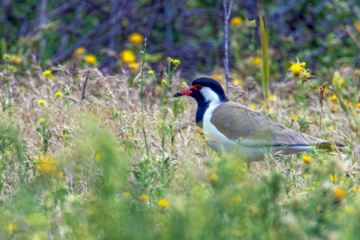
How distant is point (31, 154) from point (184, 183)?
144cm

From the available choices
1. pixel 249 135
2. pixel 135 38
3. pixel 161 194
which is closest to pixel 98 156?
pixel 161 194

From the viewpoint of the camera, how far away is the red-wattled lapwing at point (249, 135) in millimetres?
3773

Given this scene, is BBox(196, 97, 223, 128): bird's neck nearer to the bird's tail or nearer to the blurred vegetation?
the blurred vegetation

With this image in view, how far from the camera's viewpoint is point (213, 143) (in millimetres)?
3867

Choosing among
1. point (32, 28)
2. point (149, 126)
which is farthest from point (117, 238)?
point (32, 28)

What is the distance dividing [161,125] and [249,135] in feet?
2.29

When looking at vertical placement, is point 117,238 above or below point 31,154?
above

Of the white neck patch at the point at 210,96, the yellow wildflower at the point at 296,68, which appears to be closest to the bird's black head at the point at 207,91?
the white neck patch at the point at 210,96

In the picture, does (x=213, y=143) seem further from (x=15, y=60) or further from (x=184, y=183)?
(x=15, y=60)

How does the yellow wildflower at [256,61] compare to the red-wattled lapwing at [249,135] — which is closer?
the red-wattled lapwing at [249,135]

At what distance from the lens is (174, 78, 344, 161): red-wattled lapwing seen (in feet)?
12.4

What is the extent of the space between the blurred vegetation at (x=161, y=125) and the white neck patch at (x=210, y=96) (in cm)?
27

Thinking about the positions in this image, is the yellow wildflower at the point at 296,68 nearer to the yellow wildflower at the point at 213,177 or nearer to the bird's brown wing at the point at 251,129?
the bird's brown wing at the point at 251,129

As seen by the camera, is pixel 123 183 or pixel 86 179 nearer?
pixel 123 183
